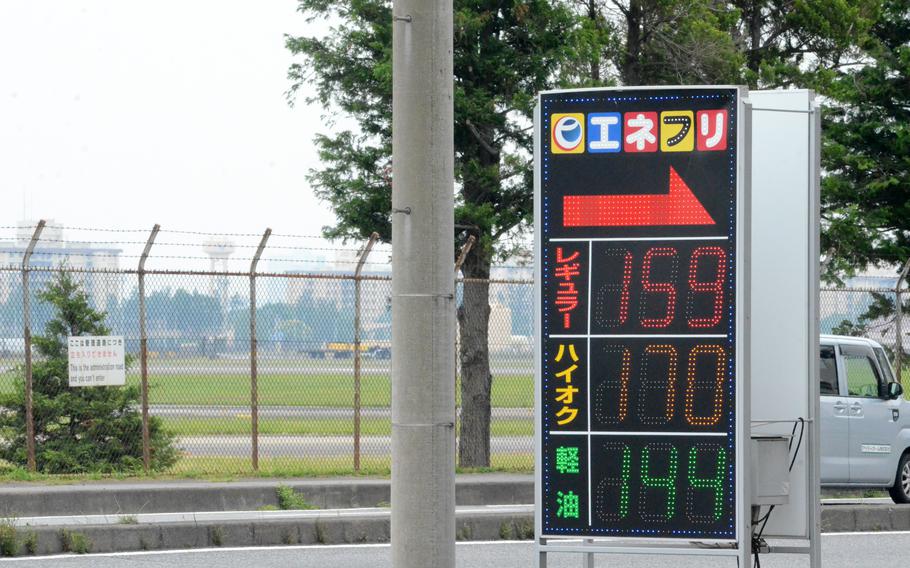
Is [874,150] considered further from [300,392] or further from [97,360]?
[97,360]

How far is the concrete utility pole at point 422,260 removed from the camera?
478 centimetres

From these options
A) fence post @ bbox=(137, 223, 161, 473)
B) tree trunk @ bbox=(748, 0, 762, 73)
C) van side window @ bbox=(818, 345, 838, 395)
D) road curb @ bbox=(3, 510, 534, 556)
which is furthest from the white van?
tree trunk @ bbox=(748, 0, 762, 73)

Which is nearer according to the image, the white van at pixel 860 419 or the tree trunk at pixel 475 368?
the white van at pixel 860 419

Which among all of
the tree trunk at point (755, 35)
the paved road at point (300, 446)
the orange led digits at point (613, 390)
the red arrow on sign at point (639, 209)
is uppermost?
the tree trunk at point (755, 35)

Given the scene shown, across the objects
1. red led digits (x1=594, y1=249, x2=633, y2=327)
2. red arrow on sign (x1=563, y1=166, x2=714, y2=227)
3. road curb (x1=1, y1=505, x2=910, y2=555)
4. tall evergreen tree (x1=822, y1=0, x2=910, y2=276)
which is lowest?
road curb (x1=1, y1=505, x2=910, y2=555)

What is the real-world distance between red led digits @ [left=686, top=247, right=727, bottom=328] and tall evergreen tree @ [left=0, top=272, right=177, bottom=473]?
10.7m

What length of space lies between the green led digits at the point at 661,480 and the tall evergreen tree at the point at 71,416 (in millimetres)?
10351

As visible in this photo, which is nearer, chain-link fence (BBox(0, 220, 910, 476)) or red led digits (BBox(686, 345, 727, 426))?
red led digits (BBox(686, 345, 727, 426))

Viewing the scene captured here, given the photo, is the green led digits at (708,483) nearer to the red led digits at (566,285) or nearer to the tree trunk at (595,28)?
the red led digits at (566,285)

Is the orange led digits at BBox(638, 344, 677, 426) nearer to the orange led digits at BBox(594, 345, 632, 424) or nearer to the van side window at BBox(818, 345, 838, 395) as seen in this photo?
the orange led digits at BBox(594, 345, 632, 424)

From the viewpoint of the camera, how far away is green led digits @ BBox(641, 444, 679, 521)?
678 centimetres

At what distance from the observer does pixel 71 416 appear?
52.2 ft

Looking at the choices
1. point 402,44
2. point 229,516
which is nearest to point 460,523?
point 229,516

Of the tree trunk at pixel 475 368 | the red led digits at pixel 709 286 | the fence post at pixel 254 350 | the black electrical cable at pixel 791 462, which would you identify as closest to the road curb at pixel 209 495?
the fence post at pixel 254 350
